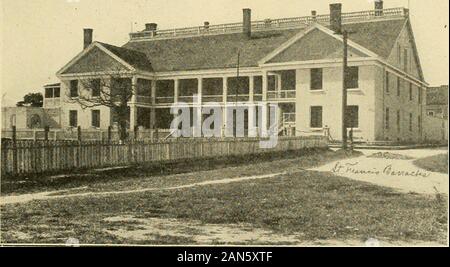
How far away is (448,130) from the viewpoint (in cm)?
871

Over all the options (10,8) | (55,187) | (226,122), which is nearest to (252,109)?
(226,122)

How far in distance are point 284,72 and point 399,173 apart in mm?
9568

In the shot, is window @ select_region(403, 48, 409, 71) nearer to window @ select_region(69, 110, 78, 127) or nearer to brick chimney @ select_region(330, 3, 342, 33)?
brick chimney @ select_region(330, 3, 342, 33)

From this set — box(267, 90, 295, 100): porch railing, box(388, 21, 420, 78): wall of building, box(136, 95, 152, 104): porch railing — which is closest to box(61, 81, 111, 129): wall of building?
box(136, 95, 152, 104): porch railing

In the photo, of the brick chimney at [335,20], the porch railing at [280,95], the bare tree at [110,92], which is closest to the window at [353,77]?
the brick chimney at [335,20]

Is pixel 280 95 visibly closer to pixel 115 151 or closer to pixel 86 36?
pixel 115 151

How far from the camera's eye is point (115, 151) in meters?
14.7

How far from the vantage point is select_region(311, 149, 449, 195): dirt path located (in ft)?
30.1

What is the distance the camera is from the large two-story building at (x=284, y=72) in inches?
582

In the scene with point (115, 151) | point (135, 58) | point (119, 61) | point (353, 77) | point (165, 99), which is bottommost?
point (115, 151)

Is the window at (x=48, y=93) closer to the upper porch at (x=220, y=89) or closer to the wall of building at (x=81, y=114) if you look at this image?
the wall of building at (x=81, y=114)

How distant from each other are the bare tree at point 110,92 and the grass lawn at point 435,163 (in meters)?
8.68

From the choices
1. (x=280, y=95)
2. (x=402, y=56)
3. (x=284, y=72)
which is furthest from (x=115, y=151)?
(x=402, y=56)
